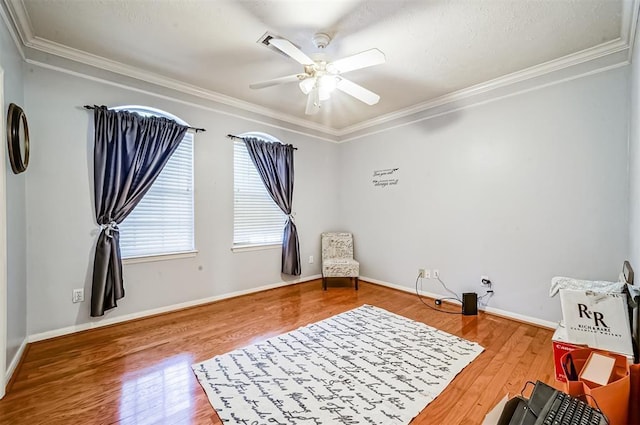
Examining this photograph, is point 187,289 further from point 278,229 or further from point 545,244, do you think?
point 545,244

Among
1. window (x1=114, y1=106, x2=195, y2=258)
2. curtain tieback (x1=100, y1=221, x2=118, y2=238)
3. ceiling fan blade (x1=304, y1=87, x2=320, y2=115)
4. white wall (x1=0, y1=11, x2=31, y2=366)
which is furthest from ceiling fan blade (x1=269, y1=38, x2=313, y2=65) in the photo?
curtain tieback (x1=100, y1=221, x2=118, y2=238)

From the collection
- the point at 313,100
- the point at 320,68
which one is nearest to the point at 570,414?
the point at 320,68

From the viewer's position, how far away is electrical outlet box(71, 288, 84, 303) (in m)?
2.66

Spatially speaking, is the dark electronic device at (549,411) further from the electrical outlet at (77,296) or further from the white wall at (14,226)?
the electrical outlet at (77,296)

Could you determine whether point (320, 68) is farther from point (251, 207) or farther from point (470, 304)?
point (470, 304)

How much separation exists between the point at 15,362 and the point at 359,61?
348 centimetres

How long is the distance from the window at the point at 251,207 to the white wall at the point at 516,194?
5.70 ft

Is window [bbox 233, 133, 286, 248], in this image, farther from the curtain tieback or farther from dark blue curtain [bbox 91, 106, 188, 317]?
the curtain tieback

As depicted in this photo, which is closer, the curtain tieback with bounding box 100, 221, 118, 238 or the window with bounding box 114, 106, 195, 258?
the curtain tieback with bounding box 100, 221, 118, 238

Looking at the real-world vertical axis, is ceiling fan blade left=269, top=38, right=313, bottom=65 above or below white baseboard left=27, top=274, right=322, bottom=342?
above

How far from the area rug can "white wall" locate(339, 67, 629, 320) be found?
1.16 meters

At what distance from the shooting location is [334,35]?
2330 millimetres

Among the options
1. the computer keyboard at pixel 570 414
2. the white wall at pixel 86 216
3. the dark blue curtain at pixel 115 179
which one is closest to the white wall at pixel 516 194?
the white wall at pixel 86 216

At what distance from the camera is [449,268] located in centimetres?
359
